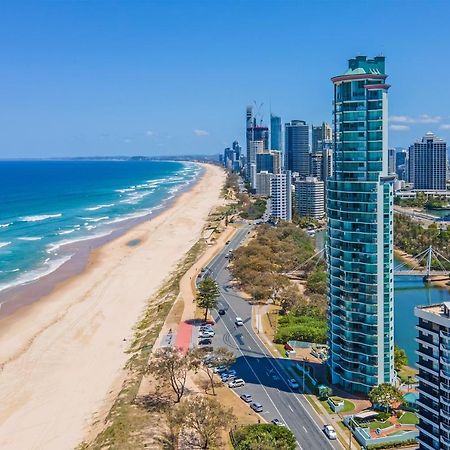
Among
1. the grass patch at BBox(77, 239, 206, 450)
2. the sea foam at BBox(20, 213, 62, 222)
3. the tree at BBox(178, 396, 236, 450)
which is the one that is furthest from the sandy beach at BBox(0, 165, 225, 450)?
the sea foam at BBox(20, 213, 62, 222)

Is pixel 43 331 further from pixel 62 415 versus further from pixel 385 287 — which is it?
pixel 385 287

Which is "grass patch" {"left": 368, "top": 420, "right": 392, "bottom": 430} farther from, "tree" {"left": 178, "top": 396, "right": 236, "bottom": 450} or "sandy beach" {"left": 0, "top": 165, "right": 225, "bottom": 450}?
"sandy beach" {"left": 0, "top": 165, "right": 225, "bottom": 450}

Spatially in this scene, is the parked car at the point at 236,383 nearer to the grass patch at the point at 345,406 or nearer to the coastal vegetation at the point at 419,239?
the grass patch at the point at 345,406

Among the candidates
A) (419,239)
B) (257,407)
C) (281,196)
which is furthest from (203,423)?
(281,196)

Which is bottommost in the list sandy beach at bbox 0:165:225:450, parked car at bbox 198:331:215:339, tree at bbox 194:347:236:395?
sandy beach at bbox 0:165:225:450

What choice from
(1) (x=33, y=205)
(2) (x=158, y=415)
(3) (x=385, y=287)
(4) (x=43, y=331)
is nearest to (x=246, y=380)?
(2) (x=158, y=415)

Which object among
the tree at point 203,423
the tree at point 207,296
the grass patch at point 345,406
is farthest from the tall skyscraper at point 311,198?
the tree at point 203,423
